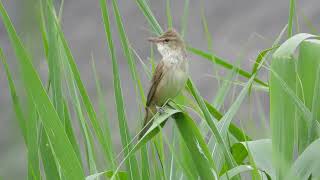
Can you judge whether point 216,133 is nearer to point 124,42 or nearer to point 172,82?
point 124,42

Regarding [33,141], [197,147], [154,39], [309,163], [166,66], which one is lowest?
[309,163]

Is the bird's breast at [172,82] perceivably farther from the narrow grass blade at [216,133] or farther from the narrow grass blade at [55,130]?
the narrow grass blade at [55,130]

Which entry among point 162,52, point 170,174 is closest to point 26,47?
point 170,174

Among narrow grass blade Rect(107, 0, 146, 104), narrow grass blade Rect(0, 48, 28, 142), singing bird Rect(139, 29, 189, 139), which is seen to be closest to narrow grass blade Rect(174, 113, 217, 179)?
narrow grass blade Rect(107, 0, 146, 104)

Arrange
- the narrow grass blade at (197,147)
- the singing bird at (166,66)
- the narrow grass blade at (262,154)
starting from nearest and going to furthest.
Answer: the narrow grass blade at (197,147)
the narrow grass blade at (262,154)
the singing bird at (166,66)

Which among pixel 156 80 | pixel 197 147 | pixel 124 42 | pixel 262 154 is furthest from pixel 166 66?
pixel 197 147

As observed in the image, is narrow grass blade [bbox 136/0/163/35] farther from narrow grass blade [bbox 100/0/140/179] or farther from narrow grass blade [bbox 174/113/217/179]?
narrow grass blade [bbox 174/113/217/179]

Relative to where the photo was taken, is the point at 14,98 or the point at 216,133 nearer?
the point at 216,133

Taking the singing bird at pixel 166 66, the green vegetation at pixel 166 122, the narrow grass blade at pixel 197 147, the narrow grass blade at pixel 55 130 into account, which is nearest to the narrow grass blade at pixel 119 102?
the green vegetation at pixel 166 122
